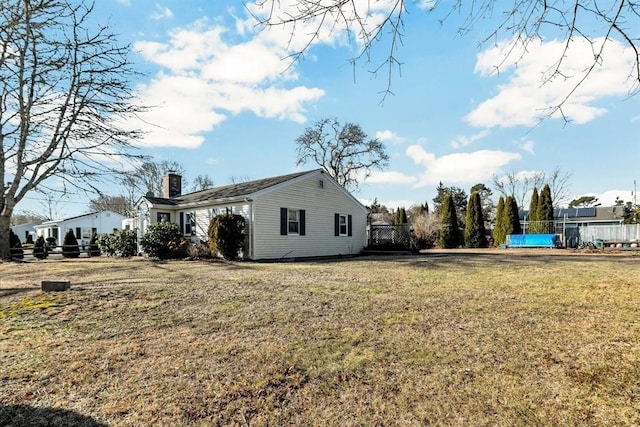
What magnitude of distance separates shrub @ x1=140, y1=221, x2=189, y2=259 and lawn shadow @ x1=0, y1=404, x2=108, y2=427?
42.9ft

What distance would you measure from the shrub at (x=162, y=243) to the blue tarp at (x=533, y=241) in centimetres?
2007

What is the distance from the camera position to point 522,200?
4222cm

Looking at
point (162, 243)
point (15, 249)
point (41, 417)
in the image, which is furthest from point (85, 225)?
point (41, 417)

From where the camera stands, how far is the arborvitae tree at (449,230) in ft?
89.2

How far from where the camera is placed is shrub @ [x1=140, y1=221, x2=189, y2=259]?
15.1 meters

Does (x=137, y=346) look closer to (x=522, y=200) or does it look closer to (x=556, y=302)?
(x=556, y=302)

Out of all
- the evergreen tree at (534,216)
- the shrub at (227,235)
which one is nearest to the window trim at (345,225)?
the shrub at (227,235)

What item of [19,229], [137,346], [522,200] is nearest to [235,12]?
[137,346]

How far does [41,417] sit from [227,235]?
37.6ft

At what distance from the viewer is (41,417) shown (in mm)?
2547

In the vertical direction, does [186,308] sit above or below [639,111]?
below

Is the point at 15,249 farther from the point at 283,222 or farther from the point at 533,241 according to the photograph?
the point at 533,241

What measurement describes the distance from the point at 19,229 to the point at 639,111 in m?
59.5

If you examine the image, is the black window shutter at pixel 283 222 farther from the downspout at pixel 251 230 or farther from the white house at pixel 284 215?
the downspout at pixel 251 230
